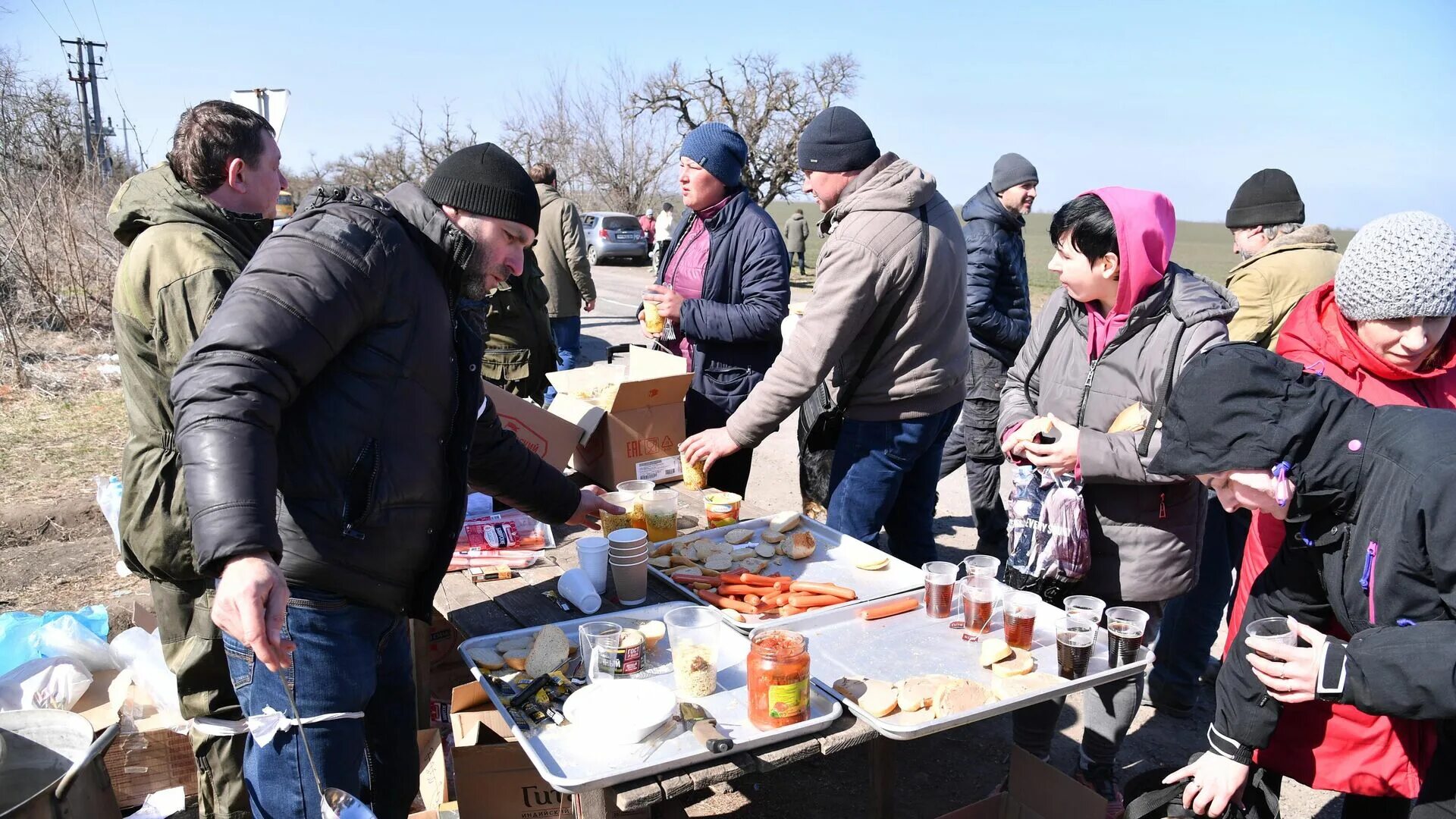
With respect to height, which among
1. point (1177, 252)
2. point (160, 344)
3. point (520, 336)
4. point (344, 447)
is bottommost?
point (1177, 252)

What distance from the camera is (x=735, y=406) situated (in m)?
4.11

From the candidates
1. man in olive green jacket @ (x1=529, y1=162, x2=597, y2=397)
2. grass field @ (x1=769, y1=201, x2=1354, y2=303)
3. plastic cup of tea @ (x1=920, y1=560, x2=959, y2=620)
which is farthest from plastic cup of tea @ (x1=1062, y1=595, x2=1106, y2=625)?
grass field @ (x1=769, y1=201, x2=1354, y2=303)

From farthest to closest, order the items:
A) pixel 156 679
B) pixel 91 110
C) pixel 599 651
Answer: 1. pixel 91 110
2. pixel 156 679
3. pixel 599 651

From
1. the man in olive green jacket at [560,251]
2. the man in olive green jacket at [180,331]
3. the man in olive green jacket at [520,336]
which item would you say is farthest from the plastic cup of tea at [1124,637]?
the man in olive green jacket at [560,251]

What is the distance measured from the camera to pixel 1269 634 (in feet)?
6.29

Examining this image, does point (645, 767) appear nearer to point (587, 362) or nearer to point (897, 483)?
point (897, 483)

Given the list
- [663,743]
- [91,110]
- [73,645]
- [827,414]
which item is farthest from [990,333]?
[91,110]

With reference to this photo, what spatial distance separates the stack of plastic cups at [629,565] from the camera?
2.53 metres

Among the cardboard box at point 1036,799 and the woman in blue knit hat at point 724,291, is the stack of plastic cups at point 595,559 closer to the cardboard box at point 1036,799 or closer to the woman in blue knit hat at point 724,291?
the cardboard box at point 1036,799

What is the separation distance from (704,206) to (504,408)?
55.0 inches

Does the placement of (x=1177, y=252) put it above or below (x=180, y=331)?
below

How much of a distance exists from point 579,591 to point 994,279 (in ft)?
10.3

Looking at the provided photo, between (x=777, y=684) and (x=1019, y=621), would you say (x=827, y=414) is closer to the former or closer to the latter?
(x=1019, y=621)

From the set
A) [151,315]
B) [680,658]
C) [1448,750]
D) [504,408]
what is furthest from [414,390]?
[1448,750]
